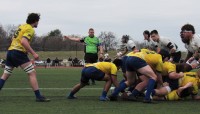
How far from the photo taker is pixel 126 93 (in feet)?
34.8

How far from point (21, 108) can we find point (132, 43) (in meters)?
5.71

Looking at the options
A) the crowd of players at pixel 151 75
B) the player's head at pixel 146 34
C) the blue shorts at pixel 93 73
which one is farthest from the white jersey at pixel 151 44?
the blue shorts at pixel 93 73

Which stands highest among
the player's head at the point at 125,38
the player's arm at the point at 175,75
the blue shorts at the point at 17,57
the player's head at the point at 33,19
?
the player's head at the point at 33,19

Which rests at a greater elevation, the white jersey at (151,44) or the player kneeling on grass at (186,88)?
the white jersey at (151,44)

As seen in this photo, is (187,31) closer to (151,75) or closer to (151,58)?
(151,58)

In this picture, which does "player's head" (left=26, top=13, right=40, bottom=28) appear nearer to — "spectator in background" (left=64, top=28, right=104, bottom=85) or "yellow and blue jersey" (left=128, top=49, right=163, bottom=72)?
"yellow and blue jersey" (left=128, top=49, right=163, bottom=72)

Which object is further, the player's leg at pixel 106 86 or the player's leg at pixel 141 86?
the player's leg at pixel 106 86

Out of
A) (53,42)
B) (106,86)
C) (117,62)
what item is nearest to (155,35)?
(117,62)

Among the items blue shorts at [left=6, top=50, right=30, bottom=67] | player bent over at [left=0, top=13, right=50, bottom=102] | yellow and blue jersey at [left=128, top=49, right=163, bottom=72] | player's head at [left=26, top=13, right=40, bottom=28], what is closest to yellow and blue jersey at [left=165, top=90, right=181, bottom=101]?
yellow and blue jersey at [left=128, top=49, right=163, bottom=72]

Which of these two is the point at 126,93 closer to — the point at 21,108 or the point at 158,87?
the point at 158,87

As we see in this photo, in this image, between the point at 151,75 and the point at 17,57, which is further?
the point at 17,57

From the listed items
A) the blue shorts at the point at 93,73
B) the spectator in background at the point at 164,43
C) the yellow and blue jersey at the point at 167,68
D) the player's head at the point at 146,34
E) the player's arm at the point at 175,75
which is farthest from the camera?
the player's head at the point at 146,34

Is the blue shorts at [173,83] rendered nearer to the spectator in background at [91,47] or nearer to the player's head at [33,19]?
the player's head at [33,19]

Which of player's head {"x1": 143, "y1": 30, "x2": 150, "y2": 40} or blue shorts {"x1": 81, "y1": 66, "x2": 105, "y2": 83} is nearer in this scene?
blue shorts {"x1": 81, "y1": 66, "x2": 105, "y2": 83}
